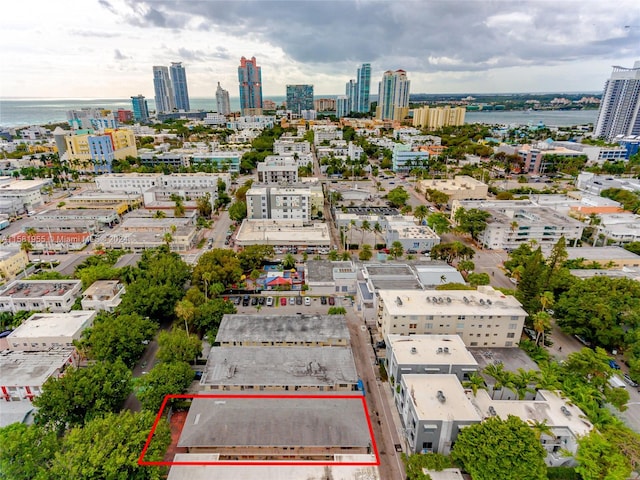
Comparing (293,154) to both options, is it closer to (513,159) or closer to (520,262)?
(513,159)

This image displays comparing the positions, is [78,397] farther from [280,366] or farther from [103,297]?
[103,297]

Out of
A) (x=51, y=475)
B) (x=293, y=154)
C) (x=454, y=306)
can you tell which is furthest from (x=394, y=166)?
(x=51, y=475)

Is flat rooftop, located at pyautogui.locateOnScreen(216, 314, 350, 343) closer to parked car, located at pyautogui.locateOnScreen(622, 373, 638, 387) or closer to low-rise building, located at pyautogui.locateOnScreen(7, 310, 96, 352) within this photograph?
low-rise building, located at pyautogui.locateOnScreen(7, 310, 96, 352)

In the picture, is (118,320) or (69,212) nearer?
A: (118,320)

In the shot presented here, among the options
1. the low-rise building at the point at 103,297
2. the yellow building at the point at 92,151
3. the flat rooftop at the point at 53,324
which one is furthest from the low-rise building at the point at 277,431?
the yellow building at the point at 92,151

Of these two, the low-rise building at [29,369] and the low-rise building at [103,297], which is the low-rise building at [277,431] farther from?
the low-rise building at [103,297]

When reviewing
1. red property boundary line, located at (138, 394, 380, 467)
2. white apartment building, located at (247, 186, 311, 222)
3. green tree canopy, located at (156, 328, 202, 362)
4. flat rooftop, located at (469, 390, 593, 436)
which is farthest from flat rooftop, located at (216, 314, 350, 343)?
white apartment building, located at (247, 186, 311, 222)
